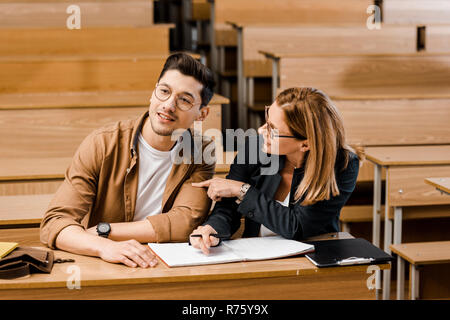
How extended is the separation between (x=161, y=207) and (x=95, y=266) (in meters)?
0.35

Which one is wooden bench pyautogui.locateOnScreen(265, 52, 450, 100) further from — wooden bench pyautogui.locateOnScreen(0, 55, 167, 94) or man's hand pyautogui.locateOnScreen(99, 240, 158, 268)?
man's hand pyautogui.locateOnScreen(99, 240, 158, 268)

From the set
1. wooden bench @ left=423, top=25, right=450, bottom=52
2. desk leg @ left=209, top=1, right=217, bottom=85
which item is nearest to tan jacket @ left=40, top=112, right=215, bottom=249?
wooden bench @ left=423, top=25, right=450, bottom=52

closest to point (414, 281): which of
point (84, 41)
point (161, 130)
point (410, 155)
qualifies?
point (410, 155)

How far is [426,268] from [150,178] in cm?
114

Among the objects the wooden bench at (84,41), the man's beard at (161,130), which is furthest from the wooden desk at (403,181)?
the wooden bench at (84,41)

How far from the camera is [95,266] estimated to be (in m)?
1.17

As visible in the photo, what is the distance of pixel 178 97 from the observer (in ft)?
4.63

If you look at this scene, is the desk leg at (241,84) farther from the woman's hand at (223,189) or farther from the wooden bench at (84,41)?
the woman's hand at (223,189)

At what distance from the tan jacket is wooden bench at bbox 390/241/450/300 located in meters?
0.78

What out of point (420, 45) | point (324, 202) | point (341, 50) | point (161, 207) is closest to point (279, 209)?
point (324, 202)

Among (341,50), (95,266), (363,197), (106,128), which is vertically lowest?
(363,197)

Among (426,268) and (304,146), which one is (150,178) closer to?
(304,146)

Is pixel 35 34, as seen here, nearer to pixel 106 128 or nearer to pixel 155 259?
pixel 106 128

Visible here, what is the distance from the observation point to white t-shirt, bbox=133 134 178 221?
1479mm
